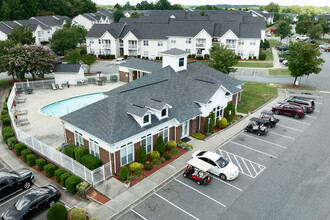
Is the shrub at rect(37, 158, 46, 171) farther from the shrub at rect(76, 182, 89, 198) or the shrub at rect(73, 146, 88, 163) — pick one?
the shrub at rect(76, 182, 89, 198)

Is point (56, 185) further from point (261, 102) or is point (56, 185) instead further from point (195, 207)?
point (261, 102)

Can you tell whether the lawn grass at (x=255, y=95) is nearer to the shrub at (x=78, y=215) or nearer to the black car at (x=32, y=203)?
the shrub at (x=78, y=215)

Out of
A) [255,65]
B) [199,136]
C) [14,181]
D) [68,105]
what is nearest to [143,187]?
[14,181]

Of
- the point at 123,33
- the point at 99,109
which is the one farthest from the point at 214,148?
the point at 123,33

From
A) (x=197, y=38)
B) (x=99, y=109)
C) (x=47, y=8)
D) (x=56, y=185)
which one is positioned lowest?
(x=56, y=185)

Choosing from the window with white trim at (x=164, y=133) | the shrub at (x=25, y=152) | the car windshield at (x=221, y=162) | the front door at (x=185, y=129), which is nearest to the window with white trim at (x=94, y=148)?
A: the shrub at (x=25, y=152)

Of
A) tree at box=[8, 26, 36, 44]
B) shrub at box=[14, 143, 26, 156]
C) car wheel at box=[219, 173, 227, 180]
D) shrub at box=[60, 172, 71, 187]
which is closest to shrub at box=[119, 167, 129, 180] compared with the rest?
shrub at box=[60, 172, 71, 187]
